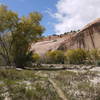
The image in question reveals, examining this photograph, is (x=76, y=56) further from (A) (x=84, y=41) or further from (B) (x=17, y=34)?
(B) (x=17, y=34)

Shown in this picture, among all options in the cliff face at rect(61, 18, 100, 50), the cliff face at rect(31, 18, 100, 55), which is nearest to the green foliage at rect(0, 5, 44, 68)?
the cliff face at rect(31, 18, 100, 55)

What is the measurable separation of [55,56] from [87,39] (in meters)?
20.6

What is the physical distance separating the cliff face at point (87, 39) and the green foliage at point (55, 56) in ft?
40.1

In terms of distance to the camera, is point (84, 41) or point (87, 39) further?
point (84, 41)

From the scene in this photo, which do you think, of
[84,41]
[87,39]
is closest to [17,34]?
[84,41]

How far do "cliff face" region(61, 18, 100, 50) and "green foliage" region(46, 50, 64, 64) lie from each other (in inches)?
482

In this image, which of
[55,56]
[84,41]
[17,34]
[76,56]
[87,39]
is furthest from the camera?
[84,41]

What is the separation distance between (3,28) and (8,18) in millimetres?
1930

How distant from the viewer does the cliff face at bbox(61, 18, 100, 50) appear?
7100 centimetres

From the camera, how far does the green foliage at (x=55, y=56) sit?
61.8 meters

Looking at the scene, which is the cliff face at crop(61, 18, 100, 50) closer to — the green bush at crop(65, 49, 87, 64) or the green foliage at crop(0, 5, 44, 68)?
the green bush at crop(65, 49, 87, 64)

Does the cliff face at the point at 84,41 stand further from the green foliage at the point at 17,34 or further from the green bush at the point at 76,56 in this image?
the green foliage at the point at 17,34

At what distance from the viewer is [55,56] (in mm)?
61375

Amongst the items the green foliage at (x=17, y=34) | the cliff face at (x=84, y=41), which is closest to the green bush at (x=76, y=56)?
the cliff face at (x=84, y=41)
